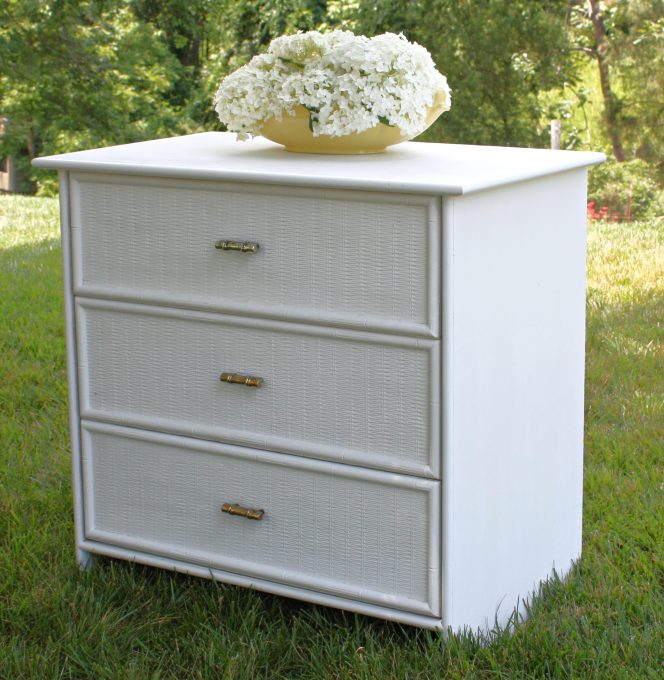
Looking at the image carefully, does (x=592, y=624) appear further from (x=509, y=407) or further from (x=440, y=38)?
(x=440, y=38)

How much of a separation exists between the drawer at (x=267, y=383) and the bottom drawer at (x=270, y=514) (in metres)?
0.04

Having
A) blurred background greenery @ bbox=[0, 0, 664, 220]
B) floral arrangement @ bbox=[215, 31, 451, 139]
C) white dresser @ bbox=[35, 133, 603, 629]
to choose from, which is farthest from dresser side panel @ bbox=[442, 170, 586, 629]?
blurred background greenery @ bbox=[0, 0, 664, 220]

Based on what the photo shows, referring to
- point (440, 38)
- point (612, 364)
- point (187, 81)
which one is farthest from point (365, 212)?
point (187, 81)

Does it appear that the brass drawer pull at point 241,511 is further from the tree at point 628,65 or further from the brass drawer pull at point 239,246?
the tree at point 628,65

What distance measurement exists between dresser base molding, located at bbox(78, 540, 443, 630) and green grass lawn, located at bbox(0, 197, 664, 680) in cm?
4

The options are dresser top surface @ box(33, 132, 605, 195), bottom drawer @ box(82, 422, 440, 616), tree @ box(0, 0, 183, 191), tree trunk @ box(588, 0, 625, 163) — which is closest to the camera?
dresser top surface @ box(33, 132, 605, 195)

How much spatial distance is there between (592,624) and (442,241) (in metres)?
0.88

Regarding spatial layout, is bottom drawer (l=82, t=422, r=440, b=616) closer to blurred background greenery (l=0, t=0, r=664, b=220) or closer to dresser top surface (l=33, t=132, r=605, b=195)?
dresser top surface (l=33, t=132, r=605, b=195)

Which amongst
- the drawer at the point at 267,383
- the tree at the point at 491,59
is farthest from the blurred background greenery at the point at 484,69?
the drawer at the point at 267,383

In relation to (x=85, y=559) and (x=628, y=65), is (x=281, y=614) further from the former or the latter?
(x=628, y=65)

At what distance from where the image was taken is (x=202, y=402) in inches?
92.5

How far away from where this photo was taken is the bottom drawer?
218cm

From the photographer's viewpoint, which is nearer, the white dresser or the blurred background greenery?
the white dresser

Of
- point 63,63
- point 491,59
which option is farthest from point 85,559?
point 491,59
